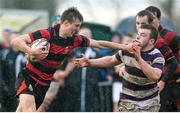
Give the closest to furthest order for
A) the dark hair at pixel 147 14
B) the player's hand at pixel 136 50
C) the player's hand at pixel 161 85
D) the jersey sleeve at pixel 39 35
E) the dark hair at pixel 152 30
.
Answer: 1. the player's hand at pixel 136 50
2. the dark hair at pixel 152 30
3. the jersey sleeve at pixel 39 35
4. the dark hair at pixel 147 14
5. the player's hand at pixel 161 85

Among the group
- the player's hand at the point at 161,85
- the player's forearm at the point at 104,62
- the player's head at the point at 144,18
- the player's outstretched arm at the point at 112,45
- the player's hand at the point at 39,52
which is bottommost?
the player's hand at the point at 161,85

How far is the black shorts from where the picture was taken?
12.9 meters

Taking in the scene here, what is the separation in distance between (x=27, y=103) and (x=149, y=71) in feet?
6.48

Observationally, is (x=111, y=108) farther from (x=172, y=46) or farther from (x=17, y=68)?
(x=172, y=46)

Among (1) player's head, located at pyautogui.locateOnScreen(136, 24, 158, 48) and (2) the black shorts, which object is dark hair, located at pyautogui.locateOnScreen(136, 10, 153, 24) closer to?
(1) player's head, located at pyautogui.locateOnScreen(136, 24, 158, 48)

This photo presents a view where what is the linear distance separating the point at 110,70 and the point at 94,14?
14890mm

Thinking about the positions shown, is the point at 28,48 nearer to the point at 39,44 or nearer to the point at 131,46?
the point at 39,44

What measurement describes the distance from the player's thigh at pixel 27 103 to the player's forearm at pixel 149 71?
1858mm

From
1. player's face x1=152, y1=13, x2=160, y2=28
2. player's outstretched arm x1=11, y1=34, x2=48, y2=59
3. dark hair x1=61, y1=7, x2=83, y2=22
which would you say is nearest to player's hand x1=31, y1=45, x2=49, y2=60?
player's outstretched arm x1=11, y1=34, x2=48, y2=59

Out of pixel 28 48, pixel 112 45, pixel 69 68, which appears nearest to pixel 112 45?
pixel 112 45

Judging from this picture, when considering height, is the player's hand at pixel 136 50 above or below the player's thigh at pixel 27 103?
above

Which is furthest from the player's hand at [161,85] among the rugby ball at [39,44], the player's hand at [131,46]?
the rugby ball at [39,44]

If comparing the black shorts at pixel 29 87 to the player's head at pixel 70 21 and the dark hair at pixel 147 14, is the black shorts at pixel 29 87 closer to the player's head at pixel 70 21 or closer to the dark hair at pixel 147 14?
the player's head at pixel 70 21

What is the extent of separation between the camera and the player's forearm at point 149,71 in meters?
11.8
